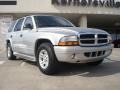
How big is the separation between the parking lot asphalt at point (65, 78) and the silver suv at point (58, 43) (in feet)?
1.26

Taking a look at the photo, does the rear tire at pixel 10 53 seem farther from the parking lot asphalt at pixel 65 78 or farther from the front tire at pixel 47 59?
the front tire at pixel 47 59

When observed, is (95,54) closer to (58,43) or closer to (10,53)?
(58,43)

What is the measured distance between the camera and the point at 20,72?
27.2 ft

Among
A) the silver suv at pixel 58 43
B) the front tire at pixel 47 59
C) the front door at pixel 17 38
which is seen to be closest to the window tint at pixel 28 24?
the silver suv at pixel 58 43

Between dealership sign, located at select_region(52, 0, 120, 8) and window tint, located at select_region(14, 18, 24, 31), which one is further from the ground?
dealership sign, located at select_region(52, 0, 120, 8)

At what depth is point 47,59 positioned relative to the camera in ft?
25.5

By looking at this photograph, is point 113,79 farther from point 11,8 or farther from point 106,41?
point 11,8

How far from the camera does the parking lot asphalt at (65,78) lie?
21.3 feet

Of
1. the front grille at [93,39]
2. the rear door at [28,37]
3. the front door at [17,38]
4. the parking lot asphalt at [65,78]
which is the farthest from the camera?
the front door at [17,38]

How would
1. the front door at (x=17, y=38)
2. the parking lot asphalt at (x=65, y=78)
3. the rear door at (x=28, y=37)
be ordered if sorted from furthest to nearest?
the front door at (x=17, y=38), the rear door at (x=28, y=37), the parking lot asphalt at (x=65, y=78)

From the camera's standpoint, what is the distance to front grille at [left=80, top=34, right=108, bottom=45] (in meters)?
7.53

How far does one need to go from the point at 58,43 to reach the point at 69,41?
303 mm

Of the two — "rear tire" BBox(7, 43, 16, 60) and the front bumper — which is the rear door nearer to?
the front bumper

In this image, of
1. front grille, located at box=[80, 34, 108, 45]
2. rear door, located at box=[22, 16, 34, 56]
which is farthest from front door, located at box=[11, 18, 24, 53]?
front grille, located at box=[80, 34, 108, 45]
